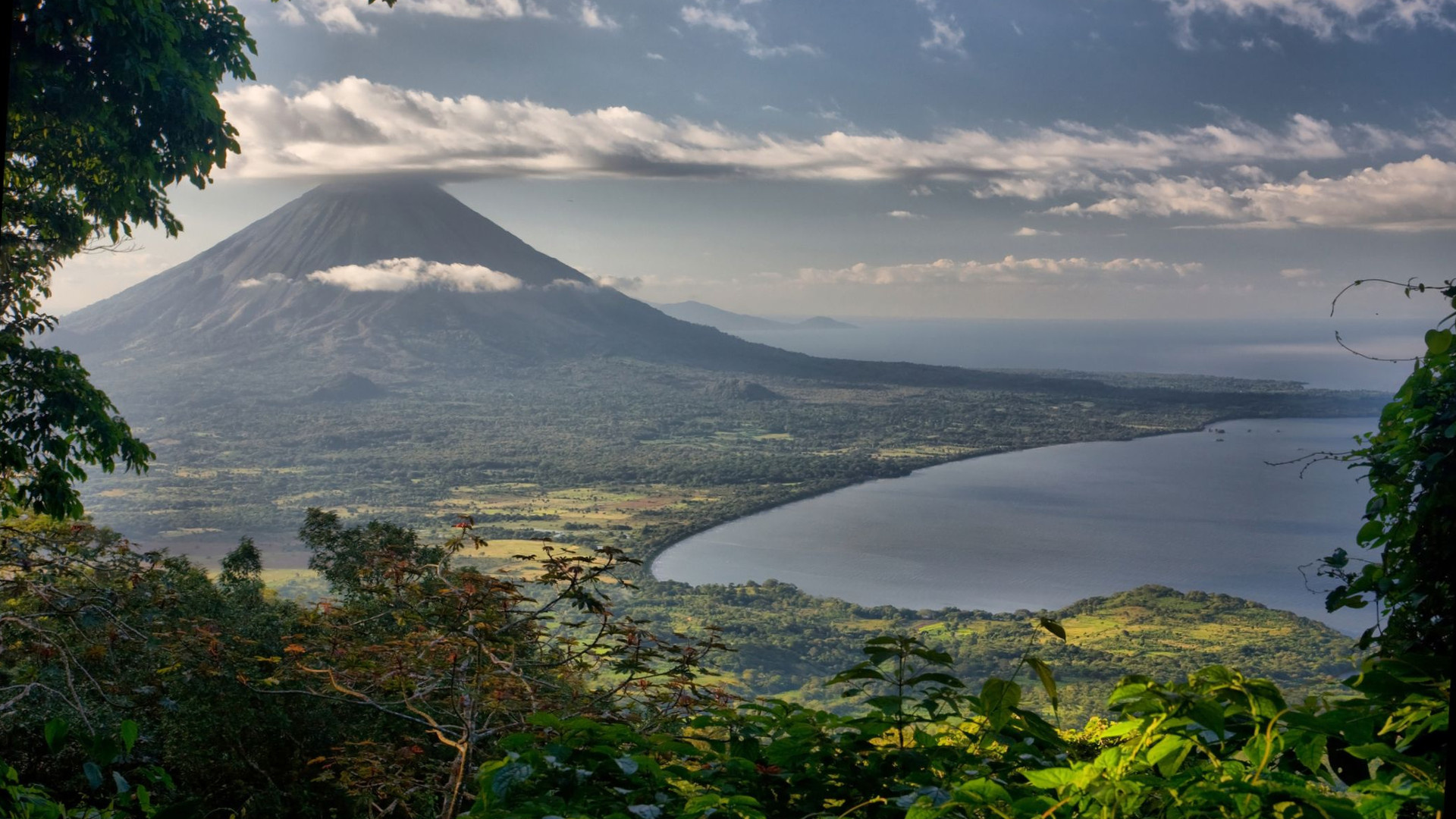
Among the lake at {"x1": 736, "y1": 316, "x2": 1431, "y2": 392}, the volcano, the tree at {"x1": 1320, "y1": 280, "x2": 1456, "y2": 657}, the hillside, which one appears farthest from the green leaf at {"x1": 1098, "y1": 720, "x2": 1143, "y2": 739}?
the volcano

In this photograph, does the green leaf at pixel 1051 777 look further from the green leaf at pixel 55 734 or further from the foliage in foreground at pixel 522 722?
the green leaf at pixel 55 734

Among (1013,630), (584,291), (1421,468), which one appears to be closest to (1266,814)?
(1421,468)

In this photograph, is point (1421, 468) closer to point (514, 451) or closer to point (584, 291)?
point (514, 451)

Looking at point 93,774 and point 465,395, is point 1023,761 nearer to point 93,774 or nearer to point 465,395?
point 93,774

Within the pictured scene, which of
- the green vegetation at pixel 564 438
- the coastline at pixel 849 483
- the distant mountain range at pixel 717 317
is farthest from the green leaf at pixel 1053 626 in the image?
the distant mountain range at pixel 717 317

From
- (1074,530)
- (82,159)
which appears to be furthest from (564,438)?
(82,159)
